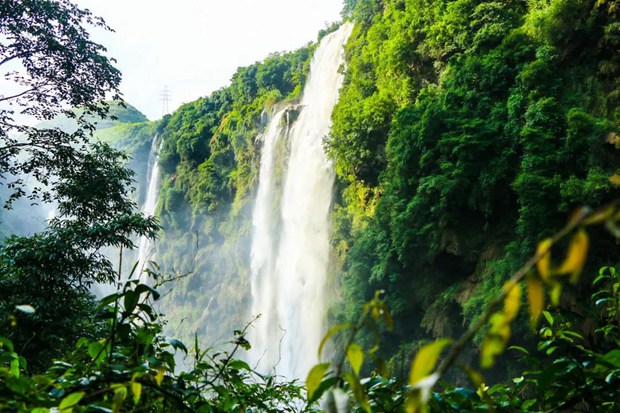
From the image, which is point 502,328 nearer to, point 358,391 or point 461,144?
point 358,391

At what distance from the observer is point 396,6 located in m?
16.6

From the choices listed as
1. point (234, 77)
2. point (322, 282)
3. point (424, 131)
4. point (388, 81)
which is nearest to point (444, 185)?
point (424, 131)

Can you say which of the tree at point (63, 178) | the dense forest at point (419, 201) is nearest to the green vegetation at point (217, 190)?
the dense forest at point (419, 201)

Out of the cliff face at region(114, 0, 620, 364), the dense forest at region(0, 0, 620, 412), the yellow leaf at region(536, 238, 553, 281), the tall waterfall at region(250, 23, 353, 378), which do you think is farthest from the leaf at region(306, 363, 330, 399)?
the tall waterfall at region(250, 23, 353, 378)

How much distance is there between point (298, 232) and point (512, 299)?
20161 millimetres

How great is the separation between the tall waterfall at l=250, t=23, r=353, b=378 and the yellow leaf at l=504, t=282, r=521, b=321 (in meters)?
16.7

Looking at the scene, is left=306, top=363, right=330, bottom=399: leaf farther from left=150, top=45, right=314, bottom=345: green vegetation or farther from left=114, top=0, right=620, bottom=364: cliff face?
left=150, top=45, right=314, bottom=345: green vegetation

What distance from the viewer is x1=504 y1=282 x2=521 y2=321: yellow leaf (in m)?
0.44

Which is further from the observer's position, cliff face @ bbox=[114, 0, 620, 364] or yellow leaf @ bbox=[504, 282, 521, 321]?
cliff face @ bbox=[114, 0, 620, 364]

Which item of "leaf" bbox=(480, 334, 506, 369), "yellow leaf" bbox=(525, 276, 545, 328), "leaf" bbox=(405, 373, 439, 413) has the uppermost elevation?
"yellow leaf" bbox=(525, 276, 545, 328)

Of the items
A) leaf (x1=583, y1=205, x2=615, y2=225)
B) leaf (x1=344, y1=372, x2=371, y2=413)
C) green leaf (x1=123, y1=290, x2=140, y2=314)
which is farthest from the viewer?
green leaf (x1=123, y1=290, x2=140, y2=314)

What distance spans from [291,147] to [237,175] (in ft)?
28.0

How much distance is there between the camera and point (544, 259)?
46 centimetres

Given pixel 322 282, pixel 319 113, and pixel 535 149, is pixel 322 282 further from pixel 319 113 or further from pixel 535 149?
pixel 535 149
